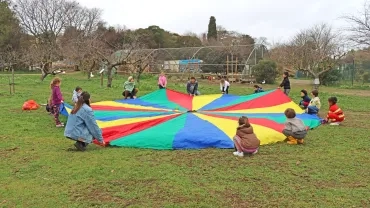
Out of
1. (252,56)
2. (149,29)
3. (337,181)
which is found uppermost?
(149,29)

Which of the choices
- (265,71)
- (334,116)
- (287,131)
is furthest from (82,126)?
(265,71)

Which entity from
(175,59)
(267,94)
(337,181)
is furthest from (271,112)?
(175,59)

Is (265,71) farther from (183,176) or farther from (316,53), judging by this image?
(183,176)

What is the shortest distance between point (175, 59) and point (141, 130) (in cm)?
2318

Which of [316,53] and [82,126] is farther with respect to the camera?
[316,53]

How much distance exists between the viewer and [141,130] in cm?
678

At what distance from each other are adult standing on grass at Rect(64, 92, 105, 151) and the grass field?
0.72 ft

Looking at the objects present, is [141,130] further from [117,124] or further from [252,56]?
[252,56]

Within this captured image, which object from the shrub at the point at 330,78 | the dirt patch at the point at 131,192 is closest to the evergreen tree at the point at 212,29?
the shrub at the point at 330,78

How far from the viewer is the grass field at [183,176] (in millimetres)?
3943

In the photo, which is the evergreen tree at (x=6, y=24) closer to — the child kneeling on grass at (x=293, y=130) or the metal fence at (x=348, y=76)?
the metal fence at (x=348, y=76)

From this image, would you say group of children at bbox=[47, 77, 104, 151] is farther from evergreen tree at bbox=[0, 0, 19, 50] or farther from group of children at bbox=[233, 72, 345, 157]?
evergreen tree at bbox=[0, 0, 19, 50]

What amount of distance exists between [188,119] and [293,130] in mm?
2072

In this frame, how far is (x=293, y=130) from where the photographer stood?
6441mm
